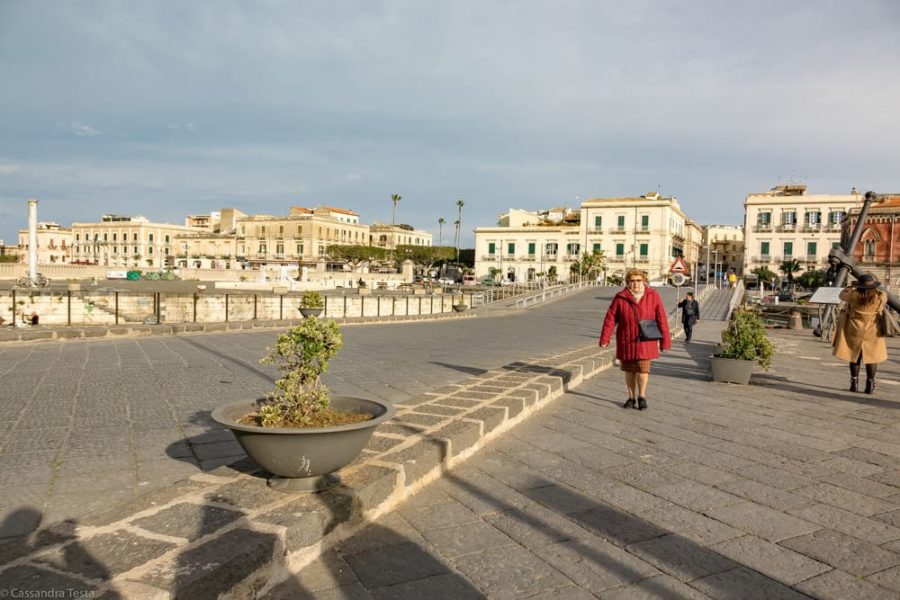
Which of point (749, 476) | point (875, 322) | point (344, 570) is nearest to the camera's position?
point (344, 570)

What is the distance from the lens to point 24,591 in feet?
6.32

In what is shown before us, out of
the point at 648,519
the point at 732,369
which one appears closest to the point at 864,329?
the point at 732,369

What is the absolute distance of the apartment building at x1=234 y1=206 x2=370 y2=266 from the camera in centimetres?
9069

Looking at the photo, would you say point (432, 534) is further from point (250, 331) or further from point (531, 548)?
point (250, 331)

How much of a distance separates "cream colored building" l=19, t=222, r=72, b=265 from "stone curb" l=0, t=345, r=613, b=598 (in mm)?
106724

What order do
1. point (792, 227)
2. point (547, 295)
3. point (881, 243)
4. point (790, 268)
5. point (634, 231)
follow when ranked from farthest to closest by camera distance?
1. point (634, 231)
2. point (792, 227)
3. point (790, 268)
4. point (881, 243)
5. point (547, 295)

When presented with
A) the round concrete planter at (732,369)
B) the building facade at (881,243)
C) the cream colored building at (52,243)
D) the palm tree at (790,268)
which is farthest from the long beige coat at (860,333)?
the cream colored building at (52,243)

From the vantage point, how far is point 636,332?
616 centimetres

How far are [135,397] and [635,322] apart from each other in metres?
5.18

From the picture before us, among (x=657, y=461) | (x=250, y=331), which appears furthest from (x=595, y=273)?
(x=657, y=461)

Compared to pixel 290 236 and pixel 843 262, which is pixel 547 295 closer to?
pixel 843 262

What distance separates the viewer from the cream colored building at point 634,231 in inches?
2559

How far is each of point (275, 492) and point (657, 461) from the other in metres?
2.70

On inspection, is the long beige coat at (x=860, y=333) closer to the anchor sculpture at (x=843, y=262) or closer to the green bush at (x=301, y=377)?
the anchor sculpture at (x=843, y=262)
